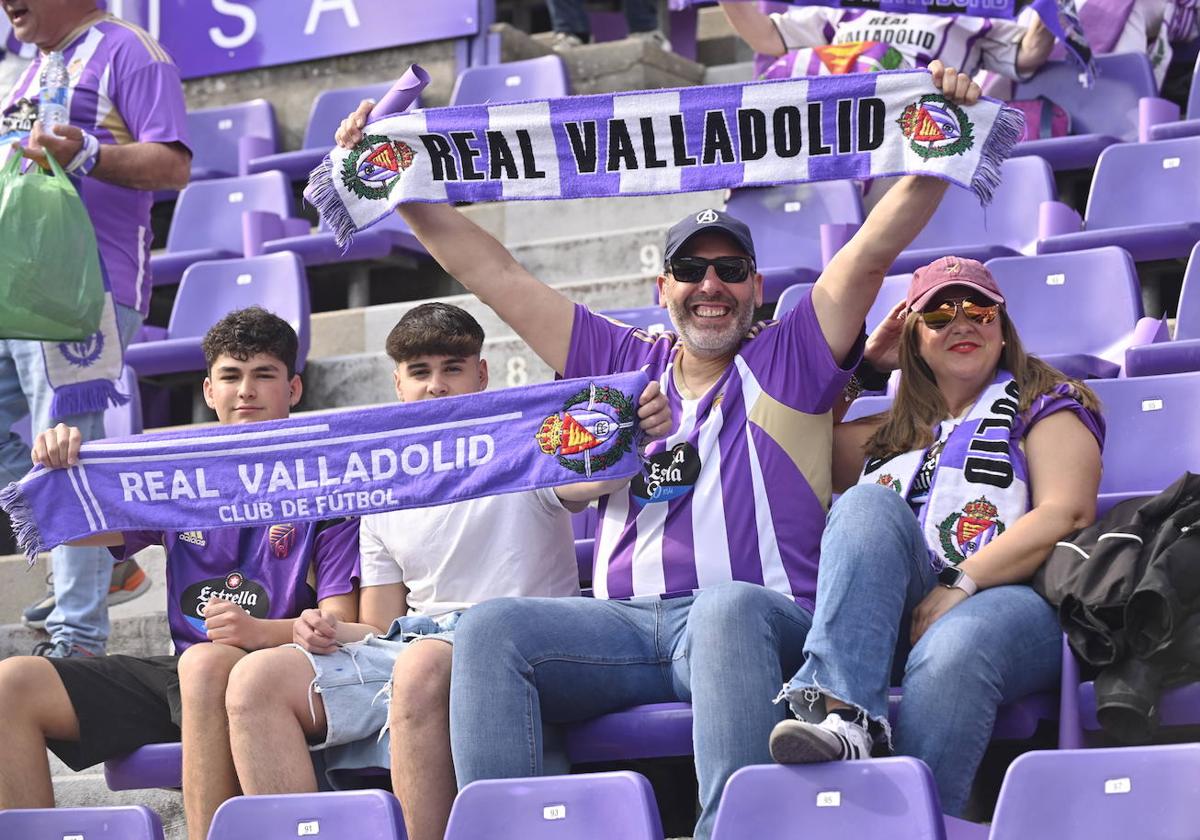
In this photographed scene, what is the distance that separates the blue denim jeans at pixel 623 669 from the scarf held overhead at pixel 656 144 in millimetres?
940

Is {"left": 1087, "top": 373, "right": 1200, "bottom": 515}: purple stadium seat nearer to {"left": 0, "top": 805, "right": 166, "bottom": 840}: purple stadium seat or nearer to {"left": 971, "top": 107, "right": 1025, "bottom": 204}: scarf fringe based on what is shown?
{"left": 971, "top": 107, "right": 1025, "bottom": 204}: scarf fringe

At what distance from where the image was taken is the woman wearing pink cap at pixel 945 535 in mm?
2934

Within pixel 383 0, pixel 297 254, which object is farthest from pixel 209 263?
pixel 383 0

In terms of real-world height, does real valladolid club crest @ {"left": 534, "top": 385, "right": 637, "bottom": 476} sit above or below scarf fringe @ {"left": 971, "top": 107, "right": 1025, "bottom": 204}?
below

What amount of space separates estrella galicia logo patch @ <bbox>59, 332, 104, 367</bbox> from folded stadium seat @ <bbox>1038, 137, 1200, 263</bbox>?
2.62 meters

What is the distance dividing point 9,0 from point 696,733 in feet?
9.03

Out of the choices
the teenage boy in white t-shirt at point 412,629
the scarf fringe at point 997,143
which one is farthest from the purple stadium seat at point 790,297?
the scarf fringe at point 997,143

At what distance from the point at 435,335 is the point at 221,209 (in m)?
3.14

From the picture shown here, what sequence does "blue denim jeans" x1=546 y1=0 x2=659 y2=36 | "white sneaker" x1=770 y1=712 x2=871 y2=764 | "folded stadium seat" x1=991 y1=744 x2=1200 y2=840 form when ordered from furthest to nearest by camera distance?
"blue denim jeans" x1=546 y1=0 x2=659 y2=36
"white sneaker" x1=770 y1=712 x2=871 y2=764
"folded stadium seat" x1=991 y1=744 x2=1200 y2=840

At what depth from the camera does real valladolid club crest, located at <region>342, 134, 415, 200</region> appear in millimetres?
3779

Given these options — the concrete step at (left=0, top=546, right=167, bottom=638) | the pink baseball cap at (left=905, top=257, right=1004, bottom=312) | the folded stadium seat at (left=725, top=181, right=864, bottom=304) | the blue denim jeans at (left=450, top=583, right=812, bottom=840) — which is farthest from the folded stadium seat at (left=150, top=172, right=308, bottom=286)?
the blue denim jeans at (left=450, top=583, right=812, bottom=840)

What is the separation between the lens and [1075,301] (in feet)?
15.1

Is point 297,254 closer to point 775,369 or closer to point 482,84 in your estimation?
point 482,84

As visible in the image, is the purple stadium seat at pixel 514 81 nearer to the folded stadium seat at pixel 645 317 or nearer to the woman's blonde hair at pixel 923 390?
the folded stadium seat at pixel 645 317
